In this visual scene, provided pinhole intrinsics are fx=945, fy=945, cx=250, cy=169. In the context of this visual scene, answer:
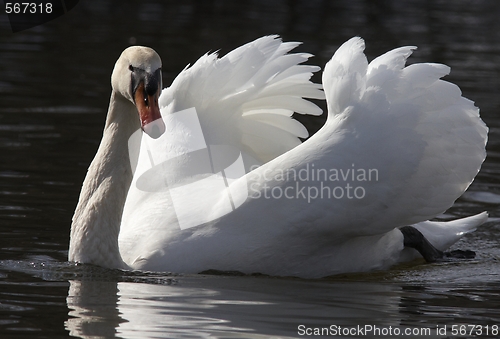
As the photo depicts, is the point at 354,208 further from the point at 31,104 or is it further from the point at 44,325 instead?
the point at 31,104

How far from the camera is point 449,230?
810 cm

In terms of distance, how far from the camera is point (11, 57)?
16.0 m

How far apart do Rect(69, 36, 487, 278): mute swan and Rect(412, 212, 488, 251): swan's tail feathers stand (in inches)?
21.0

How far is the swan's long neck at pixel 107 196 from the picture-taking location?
258 inches

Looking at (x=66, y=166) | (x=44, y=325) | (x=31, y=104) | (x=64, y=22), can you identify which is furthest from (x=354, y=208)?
(x=64, y=22)

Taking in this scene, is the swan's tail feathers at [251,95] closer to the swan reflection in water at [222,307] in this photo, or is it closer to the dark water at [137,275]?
the dark water at [137,275]

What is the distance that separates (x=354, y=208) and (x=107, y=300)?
180 centimetres

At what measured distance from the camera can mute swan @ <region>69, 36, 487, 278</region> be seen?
6.45 meters

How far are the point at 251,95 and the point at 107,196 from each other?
5.38 feet

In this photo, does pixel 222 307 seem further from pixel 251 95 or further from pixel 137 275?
pixel 251 95

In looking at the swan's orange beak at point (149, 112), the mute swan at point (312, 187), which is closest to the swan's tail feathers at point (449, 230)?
the mute swan at point (312, 187)
